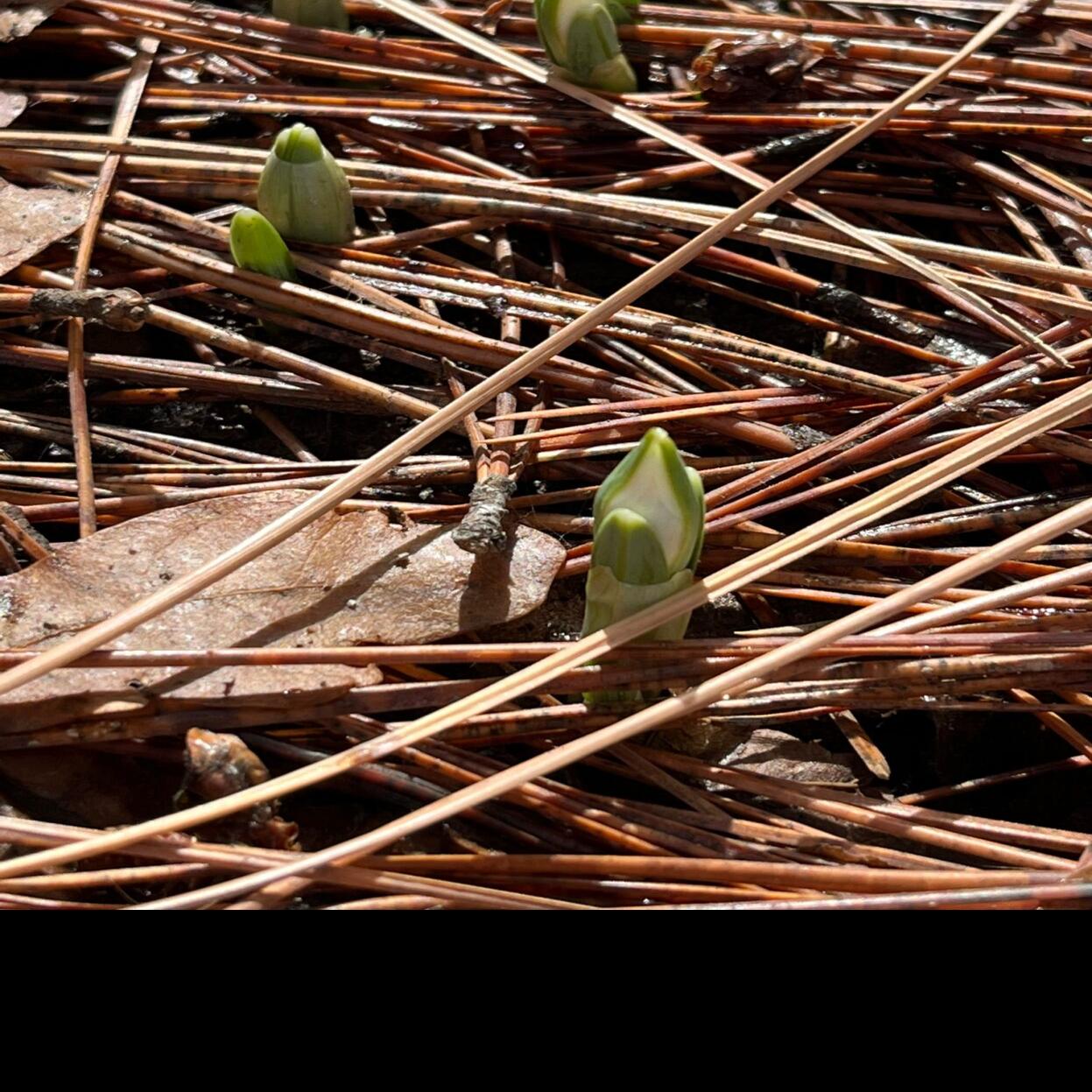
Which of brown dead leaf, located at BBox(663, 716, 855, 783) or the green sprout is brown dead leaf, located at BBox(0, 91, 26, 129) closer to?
the green sprout

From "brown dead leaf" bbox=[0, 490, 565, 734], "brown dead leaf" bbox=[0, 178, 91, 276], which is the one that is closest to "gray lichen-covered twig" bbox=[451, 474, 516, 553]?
"brown dead leaf" bbox=[0, 490, 565, 734]

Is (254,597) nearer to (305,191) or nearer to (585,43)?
(305,191)

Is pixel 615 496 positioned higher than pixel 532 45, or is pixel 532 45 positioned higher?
pixel 532 45

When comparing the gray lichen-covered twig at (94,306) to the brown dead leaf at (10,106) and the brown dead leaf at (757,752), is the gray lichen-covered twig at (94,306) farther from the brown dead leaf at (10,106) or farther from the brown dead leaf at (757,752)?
the brown dead leaf at (757,752)

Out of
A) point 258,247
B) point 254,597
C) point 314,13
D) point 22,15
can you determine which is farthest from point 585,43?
point 254,597

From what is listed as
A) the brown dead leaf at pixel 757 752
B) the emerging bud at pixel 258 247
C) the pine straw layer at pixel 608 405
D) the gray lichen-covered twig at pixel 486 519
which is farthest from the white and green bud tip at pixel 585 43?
the brown dead leaf at pixel 757 752

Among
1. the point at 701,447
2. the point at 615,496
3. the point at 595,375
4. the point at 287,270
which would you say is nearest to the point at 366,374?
the point at 287,270

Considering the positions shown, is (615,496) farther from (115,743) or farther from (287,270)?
(287,270)
